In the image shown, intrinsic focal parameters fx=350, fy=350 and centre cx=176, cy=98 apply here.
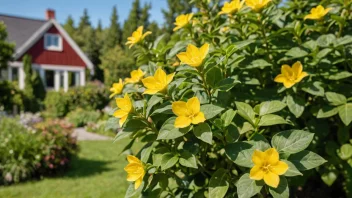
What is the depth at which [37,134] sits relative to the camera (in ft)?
18.7

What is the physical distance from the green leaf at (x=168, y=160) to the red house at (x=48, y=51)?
21874 millimetres

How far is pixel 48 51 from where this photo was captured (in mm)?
22906

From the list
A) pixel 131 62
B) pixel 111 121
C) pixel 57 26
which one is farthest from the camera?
pixel 57 26

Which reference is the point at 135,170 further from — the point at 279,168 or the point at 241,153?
the point at 279,168

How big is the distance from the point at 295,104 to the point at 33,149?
185 inches

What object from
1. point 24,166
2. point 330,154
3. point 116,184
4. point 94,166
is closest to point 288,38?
point 330,154

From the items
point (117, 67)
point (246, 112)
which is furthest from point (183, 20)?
point (117, 67)

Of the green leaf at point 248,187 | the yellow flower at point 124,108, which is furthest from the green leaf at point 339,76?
the yellow flower at point 124,108

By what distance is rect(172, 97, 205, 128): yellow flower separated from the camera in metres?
1.26

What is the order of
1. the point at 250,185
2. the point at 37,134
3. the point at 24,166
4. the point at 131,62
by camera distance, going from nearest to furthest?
1. the point at 250,185
2. the point at 24,166
3. the point at 37,134
4. the point at 131,62

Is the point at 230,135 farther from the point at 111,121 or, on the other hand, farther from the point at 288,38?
the point at 288,38

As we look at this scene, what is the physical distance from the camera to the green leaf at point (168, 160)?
4.42 feet

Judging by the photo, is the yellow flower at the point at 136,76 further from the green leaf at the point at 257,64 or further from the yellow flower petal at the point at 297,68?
the yellow flower petal at the point at 297,68

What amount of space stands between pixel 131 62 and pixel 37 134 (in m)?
14.7
